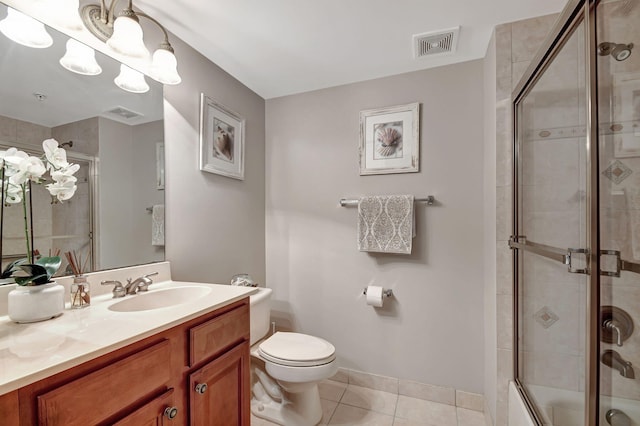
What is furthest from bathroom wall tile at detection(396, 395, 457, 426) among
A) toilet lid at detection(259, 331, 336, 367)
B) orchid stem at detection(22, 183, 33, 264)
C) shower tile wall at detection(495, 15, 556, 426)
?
orchid stem at detection(22, 183, 33, 264)

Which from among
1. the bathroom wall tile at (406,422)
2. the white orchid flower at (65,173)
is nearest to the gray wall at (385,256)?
the bathroom wall tile at (406,422)

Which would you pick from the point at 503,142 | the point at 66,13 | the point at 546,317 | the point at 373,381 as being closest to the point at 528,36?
the point at 503,142

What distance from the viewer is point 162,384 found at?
0.85 m

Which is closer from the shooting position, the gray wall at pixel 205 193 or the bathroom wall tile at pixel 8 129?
the bathroom wall tile at pixel 8 129

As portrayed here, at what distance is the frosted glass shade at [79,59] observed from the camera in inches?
44.8

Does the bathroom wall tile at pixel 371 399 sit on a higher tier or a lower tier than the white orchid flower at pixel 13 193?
lower

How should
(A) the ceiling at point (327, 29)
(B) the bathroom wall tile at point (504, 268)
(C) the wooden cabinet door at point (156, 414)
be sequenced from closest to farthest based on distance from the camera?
(C) the wooden cabinet door at point (156, 414), (A) the ceiling at point (327, 29), (B) the bathroom wall tile at point (504, 268)

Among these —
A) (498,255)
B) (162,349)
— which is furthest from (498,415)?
(162,349)

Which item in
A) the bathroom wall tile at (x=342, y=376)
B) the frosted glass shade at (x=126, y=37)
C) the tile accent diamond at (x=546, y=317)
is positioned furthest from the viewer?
the bathroom wall tile at (x=342, y=376)

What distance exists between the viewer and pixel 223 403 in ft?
3.66

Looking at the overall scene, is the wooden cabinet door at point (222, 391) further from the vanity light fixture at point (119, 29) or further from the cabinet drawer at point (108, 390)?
the vanity light fixture at point (119, 29)

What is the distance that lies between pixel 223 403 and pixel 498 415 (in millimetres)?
1401

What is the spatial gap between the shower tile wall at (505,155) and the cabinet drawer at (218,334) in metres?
1.31

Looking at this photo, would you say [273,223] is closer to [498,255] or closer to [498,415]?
[498,255]
